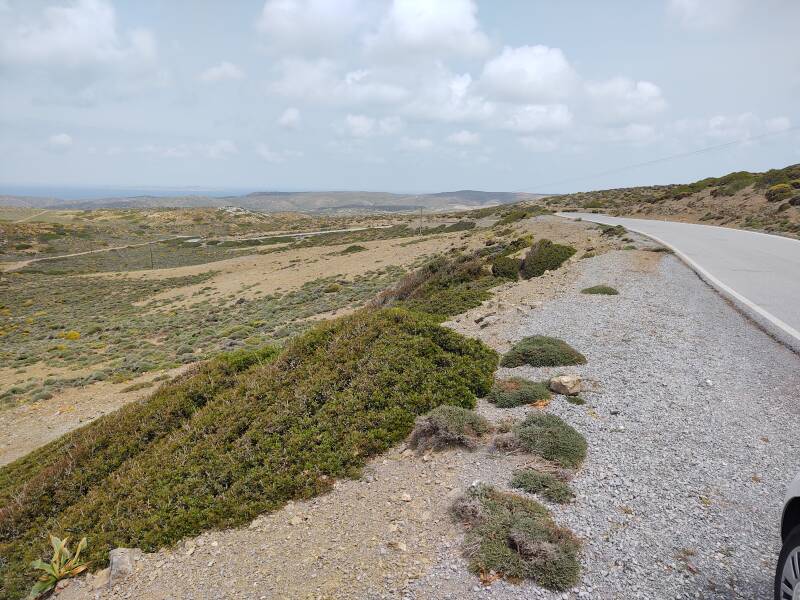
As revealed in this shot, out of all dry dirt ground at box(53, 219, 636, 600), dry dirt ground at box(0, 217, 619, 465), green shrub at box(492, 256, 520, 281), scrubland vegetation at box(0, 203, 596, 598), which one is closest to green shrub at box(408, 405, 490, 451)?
scrubland vegetation at box(0, 203, 596, 598)

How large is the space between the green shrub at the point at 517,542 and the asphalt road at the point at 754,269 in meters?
7.14

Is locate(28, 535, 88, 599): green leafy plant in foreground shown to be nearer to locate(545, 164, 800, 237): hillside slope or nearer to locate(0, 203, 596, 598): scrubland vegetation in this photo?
locate(0, 203, 596, 598): scrubland vegetation

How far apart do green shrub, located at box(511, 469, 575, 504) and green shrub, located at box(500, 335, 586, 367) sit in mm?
3416

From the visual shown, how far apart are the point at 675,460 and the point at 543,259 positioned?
48.7ft

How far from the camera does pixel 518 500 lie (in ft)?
14.6

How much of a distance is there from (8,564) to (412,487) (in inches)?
211

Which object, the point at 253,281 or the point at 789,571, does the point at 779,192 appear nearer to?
the point at 789,571

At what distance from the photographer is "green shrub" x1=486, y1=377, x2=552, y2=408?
22.1 ft

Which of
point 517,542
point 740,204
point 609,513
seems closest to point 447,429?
point 517,542

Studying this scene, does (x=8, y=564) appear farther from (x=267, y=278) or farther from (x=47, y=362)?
(x=267, y=278)

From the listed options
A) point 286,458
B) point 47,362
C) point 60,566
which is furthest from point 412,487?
point 47,362

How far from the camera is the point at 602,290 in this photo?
12.7 meters

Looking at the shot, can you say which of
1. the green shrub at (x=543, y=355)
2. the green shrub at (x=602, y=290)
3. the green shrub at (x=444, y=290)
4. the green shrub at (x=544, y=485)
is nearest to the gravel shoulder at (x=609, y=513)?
the green shrub at (x=544, y=485)

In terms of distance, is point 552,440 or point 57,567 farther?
point 552,440
